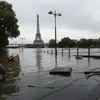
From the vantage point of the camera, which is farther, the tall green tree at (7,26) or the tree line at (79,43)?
the tree line at (79,43)

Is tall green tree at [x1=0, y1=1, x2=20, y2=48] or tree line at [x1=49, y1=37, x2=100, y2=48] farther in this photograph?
tree line at [x1=49, y1=37, x2=100, y2=48]

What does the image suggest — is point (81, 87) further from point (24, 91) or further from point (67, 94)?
point (24, 91)

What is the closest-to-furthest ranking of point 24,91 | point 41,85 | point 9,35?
1. point 24,91
2. point 41,85
3. point 9,35

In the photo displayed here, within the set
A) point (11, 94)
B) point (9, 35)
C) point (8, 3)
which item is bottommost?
point (11, 94)

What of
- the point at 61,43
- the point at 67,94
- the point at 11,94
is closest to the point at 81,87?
the point at 67,94

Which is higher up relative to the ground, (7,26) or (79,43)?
(7,26)

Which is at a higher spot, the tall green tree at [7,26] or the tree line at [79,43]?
the tall green tree at [7,26]

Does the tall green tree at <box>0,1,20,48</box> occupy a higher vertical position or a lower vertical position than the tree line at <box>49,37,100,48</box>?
higher

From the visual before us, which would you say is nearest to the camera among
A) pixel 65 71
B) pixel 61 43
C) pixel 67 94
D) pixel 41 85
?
pixel 67 94

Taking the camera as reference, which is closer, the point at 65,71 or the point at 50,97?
the point at 50,97

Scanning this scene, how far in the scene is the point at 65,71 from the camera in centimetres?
1482

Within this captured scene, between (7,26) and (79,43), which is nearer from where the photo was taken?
(7,26)

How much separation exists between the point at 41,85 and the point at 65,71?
13.1ft

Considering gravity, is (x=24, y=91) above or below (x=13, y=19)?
below
